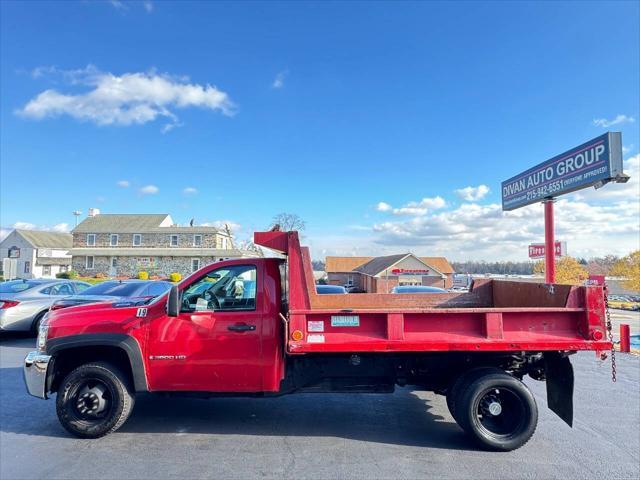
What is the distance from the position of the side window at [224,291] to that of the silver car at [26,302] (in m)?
7.50

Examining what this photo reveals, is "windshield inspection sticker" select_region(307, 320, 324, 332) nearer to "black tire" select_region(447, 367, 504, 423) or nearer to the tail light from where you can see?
"black tire" select_region(447, 367, 504, 423)

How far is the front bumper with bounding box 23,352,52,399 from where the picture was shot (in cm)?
437

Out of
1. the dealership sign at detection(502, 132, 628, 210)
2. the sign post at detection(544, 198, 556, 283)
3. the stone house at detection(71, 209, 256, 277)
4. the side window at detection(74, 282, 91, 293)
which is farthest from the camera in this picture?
the stone house at detection(71, 209, 256, 277)

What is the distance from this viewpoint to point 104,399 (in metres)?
4.40

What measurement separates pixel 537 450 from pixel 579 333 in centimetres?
135

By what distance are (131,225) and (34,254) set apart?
16162 mm

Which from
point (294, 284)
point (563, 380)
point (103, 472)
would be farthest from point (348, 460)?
point (563, 380)

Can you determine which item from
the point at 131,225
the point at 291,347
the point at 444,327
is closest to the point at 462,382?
the point at 444,327

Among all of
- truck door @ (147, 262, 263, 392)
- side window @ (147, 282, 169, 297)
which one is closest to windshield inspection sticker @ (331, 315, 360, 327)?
truck door @ (147, 262, 263, 392)

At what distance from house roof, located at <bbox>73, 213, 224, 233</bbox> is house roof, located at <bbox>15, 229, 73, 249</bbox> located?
36.1 feet

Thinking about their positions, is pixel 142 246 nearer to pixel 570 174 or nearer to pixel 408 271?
pixel 408 271

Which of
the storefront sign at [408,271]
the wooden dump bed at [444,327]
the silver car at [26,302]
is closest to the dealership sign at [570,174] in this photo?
the wooden dump bed at [444,327]

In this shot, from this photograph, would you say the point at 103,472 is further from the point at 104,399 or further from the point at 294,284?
the point at 294,284

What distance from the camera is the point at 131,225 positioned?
4638cm
